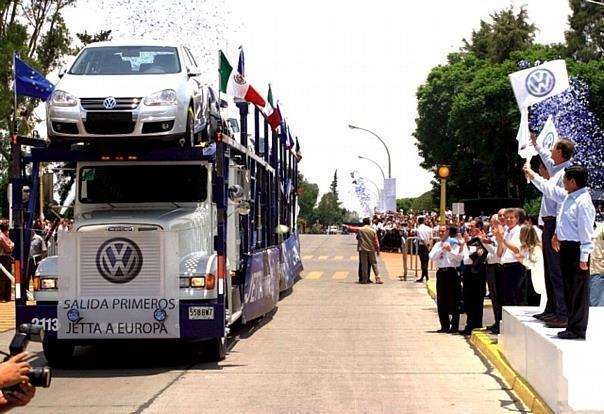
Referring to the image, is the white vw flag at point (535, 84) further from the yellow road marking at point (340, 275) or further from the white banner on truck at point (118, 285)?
the yellow road marking at point (340, 275)

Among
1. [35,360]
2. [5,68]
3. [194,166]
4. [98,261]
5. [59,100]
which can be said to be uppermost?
[5,68]

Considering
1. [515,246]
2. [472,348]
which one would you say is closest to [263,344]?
[472,348]

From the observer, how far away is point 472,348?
46.8 feet

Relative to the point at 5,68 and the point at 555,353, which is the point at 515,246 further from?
the point at 5,68

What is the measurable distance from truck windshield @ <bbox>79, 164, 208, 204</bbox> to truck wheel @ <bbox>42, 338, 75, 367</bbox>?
6.83 ft

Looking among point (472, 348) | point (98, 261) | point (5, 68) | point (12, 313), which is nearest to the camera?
point (98, 261)

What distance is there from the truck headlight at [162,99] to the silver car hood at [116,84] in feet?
0.27

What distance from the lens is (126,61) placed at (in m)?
13.4

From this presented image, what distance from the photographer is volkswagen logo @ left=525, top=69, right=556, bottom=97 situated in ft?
38.7

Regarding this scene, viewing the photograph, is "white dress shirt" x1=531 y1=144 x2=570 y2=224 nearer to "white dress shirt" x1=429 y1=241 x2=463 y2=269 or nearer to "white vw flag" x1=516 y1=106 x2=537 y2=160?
"white vw flag" x1=516 y1=106 x2=537 y2=160

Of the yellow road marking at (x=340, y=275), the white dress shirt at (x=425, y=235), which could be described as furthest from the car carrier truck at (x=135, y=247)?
the yellow road marking at (x=340, y=275)

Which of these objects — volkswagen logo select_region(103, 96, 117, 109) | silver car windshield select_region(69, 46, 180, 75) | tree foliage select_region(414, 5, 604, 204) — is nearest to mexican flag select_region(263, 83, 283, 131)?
silver car windshield select_region(69, 46, 180, 75)

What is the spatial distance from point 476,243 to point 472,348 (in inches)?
77.8

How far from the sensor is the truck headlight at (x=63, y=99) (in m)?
12.5
